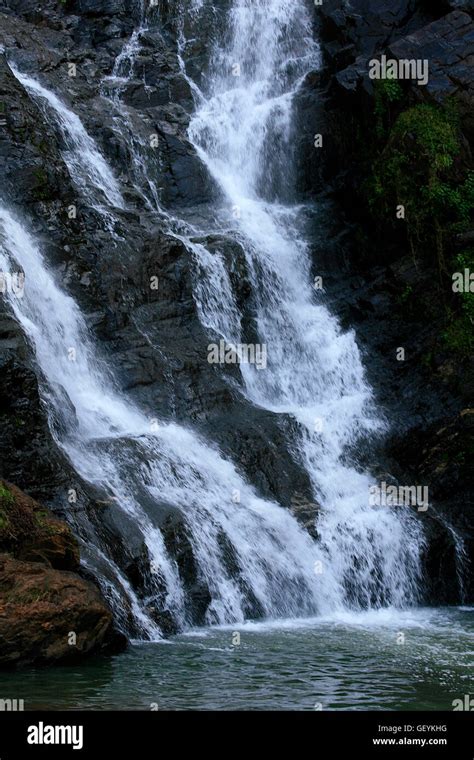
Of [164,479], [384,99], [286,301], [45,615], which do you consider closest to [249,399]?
[286,301]

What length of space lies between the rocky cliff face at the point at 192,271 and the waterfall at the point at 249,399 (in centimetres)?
34

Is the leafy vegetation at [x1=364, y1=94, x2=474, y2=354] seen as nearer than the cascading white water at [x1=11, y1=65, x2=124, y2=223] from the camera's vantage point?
Yes

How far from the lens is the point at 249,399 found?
1933 cm

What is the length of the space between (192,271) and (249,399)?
3099 millimetres

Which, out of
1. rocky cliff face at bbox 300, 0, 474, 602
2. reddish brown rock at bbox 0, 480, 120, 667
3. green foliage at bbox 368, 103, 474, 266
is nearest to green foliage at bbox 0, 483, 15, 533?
reddish brown rock at bbox 0, 480, 120, 667

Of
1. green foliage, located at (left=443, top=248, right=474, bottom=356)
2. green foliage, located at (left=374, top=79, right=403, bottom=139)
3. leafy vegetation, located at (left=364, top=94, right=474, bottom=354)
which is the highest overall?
green foliage, located at (left=374, top=79, right=403, bottom=139)

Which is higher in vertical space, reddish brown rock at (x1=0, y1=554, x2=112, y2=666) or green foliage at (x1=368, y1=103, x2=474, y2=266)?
green foliage at (x1=368, y1=103, x2=474, y2=266)

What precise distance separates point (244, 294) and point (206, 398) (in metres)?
3.44

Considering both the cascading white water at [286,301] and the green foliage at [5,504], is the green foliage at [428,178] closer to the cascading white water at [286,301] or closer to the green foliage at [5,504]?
the cascading white water at [286,301]

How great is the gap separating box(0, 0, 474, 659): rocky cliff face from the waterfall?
0.34 metres

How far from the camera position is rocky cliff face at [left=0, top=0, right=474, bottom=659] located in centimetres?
1425

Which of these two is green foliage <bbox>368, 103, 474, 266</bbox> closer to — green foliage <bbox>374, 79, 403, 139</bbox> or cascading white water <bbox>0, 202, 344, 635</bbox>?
green foliage <bbox>374, 79, 403, 139</bbox>
